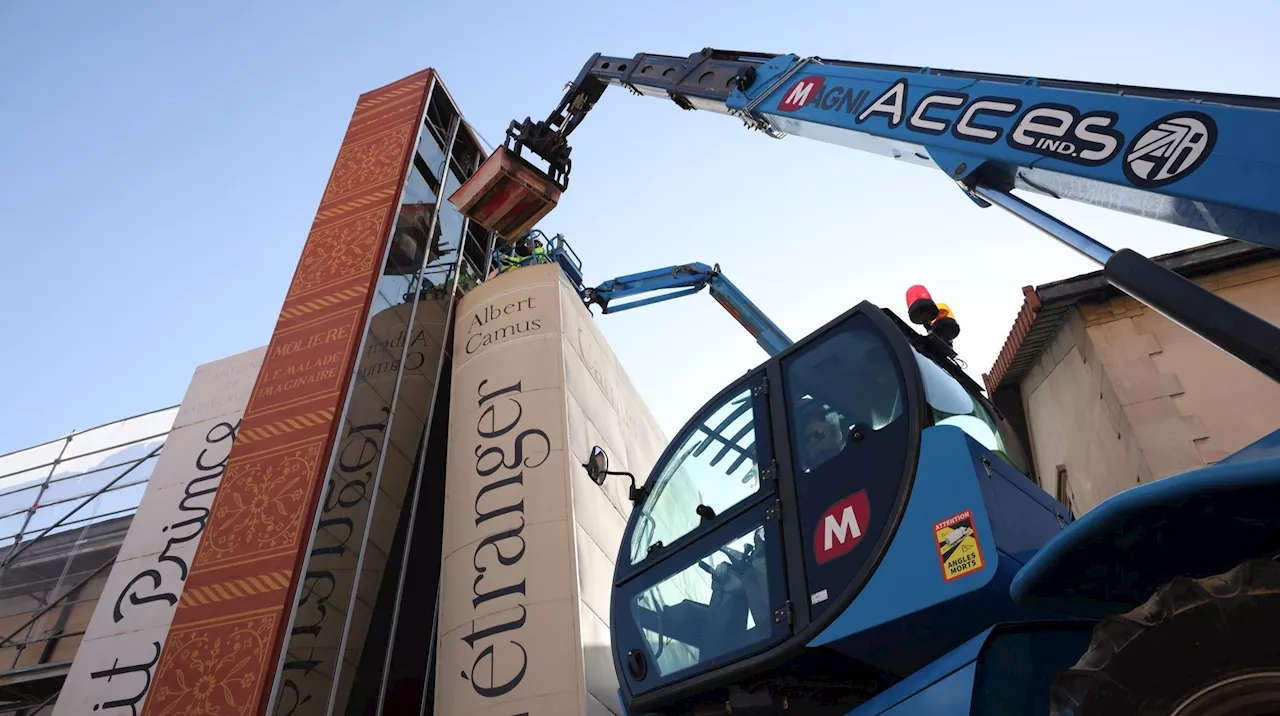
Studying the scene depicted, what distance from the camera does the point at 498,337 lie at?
1286 cm

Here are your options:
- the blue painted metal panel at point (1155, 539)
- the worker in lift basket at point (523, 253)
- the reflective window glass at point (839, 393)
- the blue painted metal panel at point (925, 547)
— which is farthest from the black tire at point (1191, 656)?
the worker in lift basket at point (523, 253)

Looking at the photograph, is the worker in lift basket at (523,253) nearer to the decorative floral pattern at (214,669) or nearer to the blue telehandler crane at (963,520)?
the decorative floral pattern at (214,669)

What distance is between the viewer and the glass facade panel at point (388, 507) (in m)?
9.92

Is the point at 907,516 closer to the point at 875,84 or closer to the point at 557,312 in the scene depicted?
the point at 875,84

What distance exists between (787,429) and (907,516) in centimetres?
97

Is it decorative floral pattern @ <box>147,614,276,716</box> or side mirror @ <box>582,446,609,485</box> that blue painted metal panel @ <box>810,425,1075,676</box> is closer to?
side mirror @ <box>582,446,609,485</box>

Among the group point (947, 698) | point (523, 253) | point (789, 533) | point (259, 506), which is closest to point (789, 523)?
point (789, 533)

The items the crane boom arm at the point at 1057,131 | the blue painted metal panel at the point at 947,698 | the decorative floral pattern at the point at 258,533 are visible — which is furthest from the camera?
the decorative floral pattern at the point at 258,533

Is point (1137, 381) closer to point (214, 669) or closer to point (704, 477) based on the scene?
point (704, 477)

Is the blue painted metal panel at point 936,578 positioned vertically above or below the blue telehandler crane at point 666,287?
below

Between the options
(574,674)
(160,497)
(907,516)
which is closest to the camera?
(907,516)

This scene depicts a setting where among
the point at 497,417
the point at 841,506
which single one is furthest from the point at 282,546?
the point at 841,506

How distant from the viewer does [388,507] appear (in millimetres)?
11852

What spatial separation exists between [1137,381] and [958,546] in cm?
549
